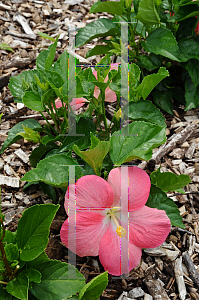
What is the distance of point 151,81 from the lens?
104cm

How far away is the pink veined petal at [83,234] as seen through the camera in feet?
2.95

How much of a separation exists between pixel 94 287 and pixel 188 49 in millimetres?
1187

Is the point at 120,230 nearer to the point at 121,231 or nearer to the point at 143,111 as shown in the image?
the point at 121,231

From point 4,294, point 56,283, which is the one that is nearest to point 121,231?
point 56,283

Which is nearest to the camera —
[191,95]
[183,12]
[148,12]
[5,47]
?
[148,12]

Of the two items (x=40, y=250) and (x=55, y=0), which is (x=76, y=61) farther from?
(x=55, y=0)

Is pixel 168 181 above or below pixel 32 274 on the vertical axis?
above

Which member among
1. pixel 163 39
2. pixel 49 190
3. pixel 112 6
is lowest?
pixel 49 190

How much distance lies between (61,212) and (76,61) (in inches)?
22.3

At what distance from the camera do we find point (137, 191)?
92 centimetres

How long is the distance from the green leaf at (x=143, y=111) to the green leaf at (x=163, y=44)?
0.37 m

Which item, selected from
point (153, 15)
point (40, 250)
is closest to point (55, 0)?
point (153, 15)

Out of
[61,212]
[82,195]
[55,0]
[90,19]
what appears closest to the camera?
[82,195]

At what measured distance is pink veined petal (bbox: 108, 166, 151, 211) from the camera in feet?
3.02
